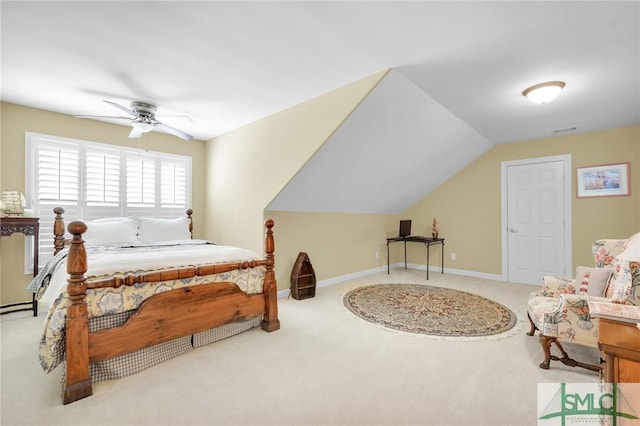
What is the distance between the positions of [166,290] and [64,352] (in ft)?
2.15

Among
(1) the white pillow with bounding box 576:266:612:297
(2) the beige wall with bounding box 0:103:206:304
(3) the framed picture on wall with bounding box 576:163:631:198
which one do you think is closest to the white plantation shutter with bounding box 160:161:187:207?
(2) the beige wall with bounding box 0:103:206:304

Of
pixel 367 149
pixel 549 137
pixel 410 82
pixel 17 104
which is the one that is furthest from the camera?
pixel 549 137

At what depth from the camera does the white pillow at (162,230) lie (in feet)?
11.9

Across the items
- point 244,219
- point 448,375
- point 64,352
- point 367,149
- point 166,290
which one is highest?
point 367,149

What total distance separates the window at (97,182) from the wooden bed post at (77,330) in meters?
2.59

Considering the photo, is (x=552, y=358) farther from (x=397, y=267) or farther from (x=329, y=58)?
(x=397, y=267)

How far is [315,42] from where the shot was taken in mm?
2232

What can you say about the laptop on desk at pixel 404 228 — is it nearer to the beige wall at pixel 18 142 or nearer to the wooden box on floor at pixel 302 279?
the wooden box on floor at pixel 302 279

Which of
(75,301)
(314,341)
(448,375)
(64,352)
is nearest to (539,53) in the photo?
(448,375)

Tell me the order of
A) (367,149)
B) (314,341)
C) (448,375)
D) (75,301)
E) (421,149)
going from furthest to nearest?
(421,149) < (367,149) < (314,341) < (448,375) < (75,301)

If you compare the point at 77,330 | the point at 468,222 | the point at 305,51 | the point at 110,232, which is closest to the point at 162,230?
the point at 110,232

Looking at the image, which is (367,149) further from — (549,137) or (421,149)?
(549,137)

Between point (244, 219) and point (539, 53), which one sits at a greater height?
point (539, 53)

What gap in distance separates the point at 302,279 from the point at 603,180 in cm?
462
